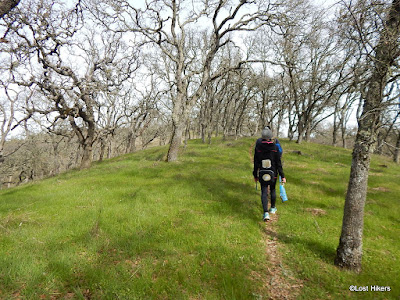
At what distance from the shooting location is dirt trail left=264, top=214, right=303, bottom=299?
11.2 ft

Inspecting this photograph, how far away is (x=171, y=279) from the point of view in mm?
3502

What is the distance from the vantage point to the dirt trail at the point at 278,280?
3406 mm

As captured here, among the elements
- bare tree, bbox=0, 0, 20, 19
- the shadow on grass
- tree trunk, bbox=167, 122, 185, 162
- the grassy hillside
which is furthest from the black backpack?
tree trunk, bbox=167, 122, 185, 162

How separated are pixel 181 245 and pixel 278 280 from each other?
1.96 meters

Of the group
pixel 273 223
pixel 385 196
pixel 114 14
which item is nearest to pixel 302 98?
pixel 385 196

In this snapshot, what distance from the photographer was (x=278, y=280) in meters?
3.70

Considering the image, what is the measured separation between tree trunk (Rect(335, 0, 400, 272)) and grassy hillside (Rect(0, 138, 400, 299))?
376mm

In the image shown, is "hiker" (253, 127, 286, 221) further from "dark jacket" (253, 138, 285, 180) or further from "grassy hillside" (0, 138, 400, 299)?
"grassy hillside" (0, 138, 400, 299)

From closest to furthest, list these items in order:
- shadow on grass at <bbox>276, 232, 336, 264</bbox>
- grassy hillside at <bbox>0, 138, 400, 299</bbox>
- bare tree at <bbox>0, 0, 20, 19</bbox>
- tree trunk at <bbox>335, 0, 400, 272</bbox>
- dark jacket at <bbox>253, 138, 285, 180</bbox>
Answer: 1. grassy hillside at <bbox>0, 138, 400, 299</bbox>
2. bare tree at <bbox>0, 0, 20, 19</bbox>
3. tree trunk at <bbox>335, 0, 400, 272</bbox>
4. shadow on grass at <bbox>276, 232, 336, 264</bbox>
5. dark jacket at <bbox>253, 138, 285, 180</bbox>

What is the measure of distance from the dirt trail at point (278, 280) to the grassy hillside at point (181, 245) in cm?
3

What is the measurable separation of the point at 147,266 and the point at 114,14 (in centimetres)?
1471

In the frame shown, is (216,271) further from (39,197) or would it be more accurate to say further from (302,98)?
(302,98)

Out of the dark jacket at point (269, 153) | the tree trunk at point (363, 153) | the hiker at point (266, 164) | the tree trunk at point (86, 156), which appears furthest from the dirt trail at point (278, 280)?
the tree trunk at point (86, 156)

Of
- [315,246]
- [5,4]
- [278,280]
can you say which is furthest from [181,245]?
[5,4]
